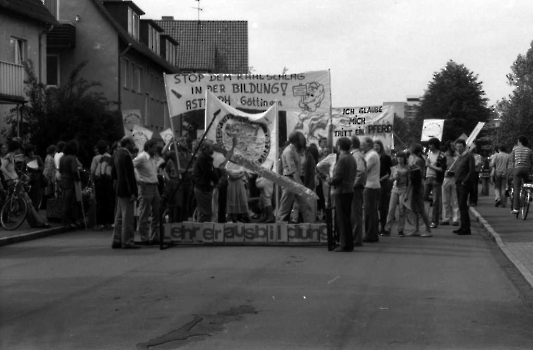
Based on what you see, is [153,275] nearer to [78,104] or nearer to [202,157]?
[202,157]

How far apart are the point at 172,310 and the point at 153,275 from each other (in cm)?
282

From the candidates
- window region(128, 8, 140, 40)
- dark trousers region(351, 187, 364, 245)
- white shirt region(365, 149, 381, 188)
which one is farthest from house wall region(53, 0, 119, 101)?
dark trousers region(351, 187, 364, 245)

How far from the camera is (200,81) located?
17688 millimetres

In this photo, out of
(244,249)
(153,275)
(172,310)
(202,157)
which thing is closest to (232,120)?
(202,157)

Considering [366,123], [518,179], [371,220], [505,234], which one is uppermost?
[366,123]

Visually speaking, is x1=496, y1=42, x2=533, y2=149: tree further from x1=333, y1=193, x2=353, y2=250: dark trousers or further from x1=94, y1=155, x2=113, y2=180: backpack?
x1=333, y1=193, x2=353, y2=250: dark trousers

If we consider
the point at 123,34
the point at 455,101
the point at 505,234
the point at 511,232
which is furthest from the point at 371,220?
the point at 455,101

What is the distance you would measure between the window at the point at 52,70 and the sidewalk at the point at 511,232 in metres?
24.5

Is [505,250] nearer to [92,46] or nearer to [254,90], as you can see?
[254,90]

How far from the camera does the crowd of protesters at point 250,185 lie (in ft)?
50.4

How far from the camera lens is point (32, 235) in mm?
17656

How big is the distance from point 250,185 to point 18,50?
1618 cm

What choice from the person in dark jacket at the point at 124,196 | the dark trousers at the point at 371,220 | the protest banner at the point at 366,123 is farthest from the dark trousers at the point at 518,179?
the person in dark jacket at the point at 124,196

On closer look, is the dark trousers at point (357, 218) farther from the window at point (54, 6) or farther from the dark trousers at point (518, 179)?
the window at point (54, 6)
